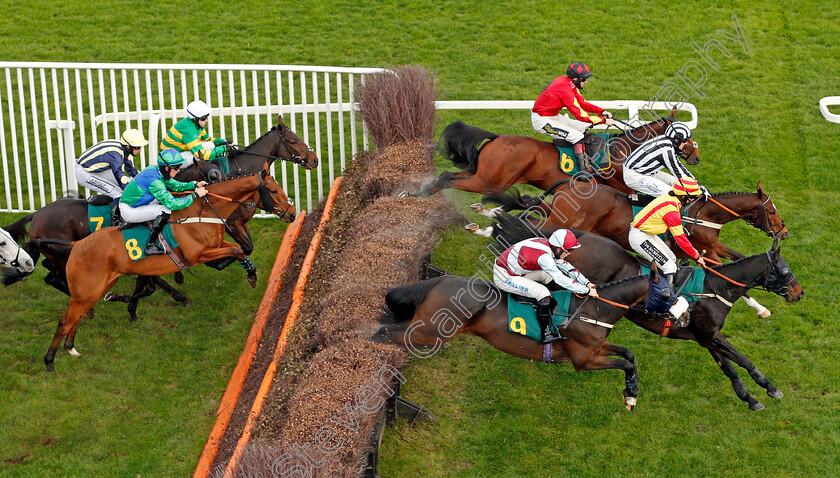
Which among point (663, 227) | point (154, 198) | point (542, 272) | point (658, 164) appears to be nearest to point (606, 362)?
point (542, 272)

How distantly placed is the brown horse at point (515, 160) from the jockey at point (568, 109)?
20 centimetres

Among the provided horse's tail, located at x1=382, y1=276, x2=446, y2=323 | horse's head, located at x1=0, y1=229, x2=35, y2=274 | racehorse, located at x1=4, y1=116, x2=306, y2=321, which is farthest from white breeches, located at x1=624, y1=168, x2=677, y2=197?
horse's head, located at x1=0, y1=229, x2=35, y2=274

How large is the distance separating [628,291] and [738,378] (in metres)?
1.39

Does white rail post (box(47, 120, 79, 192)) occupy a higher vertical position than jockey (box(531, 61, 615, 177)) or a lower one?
lower

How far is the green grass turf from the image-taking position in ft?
24.1

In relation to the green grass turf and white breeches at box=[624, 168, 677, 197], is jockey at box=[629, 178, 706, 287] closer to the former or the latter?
white breeches at box=[624, 168, 677, 197]

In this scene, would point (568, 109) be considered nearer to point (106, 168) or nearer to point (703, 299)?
point (703, 299)

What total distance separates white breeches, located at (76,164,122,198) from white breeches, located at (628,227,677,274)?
517cm

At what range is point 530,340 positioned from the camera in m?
7.21

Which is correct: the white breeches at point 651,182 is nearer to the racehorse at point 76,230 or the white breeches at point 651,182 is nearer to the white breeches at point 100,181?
the racehorse at point 76,230

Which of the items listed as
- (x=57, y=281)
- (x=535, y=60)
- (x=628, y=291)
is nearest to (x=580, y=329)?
(x=628, y=291)

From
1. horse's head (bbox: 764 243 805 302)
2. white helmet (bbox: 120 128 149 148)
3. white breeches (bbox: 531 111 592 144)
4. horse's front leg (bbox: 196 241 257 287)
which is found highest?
white breeches (bbox: 531 111 592 144)

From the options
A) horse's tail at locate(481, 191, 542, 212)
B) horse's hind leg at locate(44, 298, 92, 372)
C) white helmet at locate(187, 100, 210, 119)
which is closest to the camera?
horse's hind leg at locate(44, 298, 92, 372)

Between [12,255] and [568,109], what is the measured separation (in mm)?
5714
